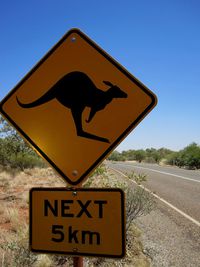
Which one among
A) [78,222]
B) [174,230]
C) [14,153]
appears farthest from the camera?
[14,153]

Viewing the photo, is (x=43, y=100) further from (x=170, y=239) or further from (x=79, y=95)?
(x=170, y=239)

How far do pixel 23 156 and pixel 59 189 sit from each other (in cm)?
2790

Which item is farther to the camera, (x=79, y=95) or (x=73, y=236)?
(x=79, y=95)

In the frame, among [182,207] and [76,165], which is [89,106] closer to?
[76,165]

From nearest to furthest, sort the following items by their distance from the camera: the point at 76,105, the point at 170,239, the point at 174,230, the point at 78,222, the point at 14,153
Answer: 1. the point at 78,222
2. the point at 76,105
3. the point at 170,239
4. the point at 174,230
5. the point at 14,153

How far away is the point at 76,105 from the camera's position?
2.65 m

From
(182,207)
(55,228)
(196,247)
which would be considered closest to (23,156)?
(182,207)

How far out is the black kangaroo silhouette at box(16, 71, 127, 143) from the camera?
8.48ft

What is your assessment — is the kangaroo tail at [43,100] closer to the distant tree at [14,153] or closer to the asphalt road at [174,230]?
the asphalt road at [174,230]

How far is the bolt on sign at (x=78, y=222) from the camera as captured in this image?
2469mm

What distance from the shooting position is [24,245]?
20.5 feet

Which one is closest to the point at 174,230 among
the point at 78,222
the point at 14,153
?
the point at 78,222

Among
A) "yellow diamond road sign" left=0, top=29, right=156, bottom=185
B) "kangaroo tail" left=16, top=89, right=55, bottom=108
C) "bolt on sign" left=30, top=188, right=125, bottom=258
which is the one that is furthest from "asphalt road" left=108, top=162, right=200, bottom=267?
"kangaroo tail" left=16, top=89, right=55, bottom=108

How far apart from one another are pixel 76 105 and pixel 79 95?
0.25 feet
